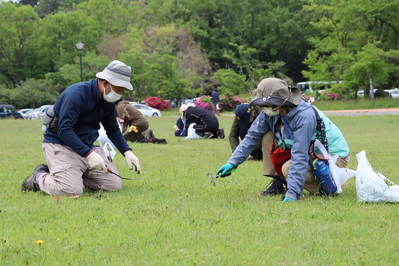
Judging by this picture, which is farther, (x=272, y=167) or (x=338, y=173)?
(x=272, y=167)

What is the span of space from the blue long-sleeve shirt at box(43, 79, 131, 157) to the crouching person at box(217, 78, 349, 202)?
5.17ft

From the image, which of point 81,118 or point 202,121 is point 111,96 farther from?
point 202,121

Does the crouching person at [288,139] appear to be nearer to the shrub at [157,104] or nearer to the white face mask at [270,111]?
the white face mask at [270,111]


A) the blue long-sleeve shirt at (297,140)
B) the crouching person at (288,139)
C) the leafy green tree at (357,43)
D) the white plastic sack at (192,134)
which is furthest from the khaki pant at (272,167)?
the leafy green tree at (357,43)

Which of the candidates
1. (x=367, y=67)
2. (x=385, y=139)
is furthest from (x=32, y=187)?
(x=367, y=67)

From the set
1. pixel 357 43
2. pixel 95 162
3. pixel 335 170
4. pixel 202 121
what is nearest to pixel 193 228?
pixel 95 162

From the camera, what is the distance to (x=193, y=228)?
4.21 meters

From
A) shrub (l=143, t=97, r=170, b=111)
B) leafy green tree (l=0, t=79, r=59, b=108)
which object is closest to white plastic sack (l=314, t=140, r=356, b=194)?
shrub (l=143, t=97, r=170, b=111)

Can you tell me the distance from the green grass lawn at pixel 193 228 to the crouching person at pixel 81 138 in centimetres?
24

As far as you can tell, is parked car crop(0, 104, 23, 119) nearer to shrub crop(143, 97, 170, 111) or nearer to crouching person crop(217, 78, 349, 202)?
shrub crop(143, 97, 170, 111)

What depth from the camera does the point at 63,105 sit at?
230 inches

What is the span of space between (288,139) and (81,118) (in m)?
2.32

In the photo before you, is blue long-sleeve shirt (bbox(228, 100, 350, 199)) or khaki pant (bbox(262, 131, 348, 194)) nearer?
blue long-sleeve shirt (bbox(228, 100, 350, 199))

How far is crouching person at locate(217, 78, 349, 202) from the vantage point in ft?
17.1
